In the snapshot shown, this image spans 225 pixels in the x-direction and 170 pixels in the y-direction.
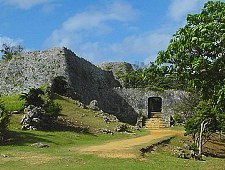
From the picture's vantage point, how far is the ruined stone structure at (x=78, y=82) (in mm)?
46531

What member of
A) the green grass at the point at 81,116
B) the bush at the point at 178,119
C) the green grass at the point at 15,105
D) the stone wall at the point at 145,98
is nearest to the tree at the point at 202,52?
the green grass at the point at 81,116

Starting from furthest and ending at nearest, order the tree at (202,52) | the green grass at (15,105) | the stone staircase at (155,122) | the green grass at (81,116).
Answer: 1. the stone staircase at (155,122)
2. the green grass at (81,116)
3. the green grass at (15,105)
4. the tree at (202,52)

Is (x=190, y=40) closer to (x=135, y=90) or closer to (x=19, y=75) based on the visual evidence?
(x=19, y=75)

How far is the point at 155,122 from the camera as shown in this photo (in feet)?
155

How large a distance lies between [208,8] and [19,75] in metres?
38.3

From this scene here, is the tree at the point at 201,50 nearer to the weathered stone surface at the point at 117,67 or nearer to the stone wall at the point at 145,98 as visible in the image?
the stone wall at the point at 145,98

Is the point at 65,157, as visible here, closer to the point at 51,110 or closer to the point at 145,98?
the point at 51,110

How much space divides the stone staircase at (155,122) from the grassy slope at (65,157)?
51.8ft

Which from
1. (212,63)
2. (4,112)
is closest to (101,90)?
(4,112)

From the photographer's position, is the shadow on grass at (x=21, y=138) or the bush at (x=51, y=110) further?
the bush at (x=51, y=110)

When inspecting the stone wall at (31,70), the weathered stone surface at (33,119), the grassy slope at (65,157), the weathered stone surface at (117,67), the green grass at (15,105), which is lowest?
the grassy slope at (65,157)

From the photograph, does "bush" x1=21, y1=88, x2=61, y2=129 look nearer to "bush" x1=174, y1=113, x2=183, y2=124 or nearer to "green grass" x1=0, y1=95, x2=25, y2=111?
"green grass" x1=0, y1=95, x2=25, y2=111

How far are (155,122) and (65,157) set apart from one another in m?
30.8

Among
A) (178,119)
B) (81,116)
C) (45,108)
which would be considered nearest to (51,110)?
(45,108)
